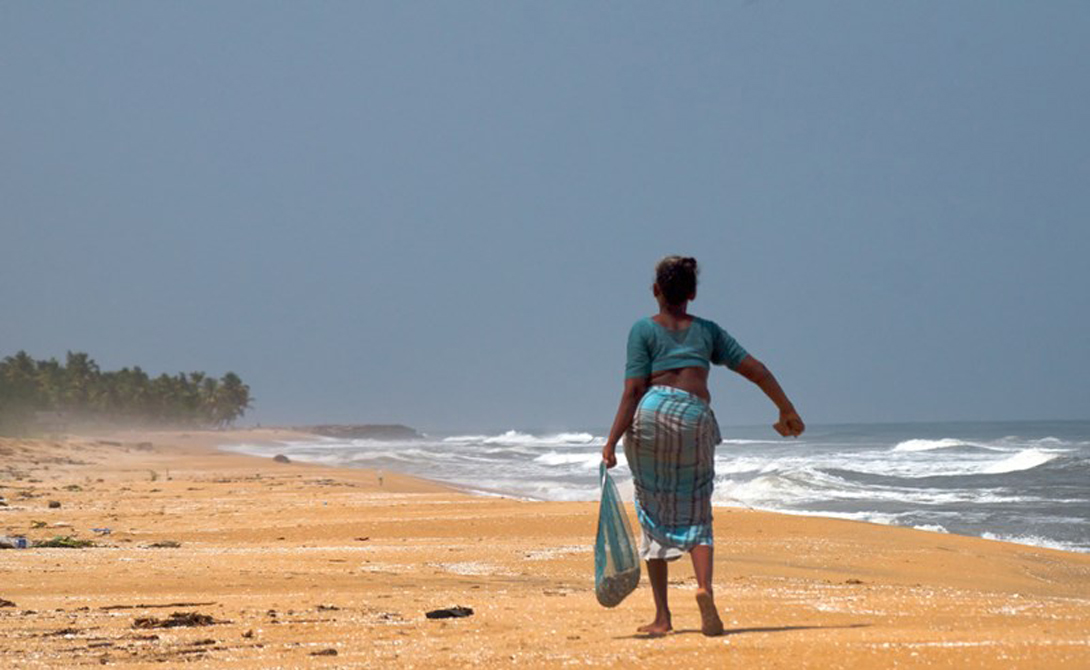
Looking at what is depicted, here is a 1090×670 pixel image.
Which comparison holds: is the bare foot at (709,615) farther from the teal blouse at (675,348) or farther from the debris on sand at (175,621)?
the debris on sand at (175,621)

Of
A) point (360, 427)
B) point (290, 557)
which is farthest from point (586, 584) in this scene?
point (360, 427)

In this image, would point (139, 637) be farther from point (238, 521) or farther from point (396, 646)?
point (238, 521)

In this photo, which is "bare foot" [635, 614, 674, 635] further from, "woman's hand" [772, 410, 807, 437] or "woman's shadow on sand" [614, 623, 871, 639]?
"woman's hand" [772, 410, 807, 437]

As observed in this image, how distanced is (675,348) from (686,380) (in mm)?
162

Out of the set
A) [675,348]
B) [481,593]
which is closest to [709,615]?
[675,348]

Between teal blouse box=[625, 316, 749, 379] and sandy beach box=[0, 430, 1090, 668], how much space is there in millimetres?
1249

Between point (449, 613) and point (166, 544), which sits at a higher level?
point (449, 613)

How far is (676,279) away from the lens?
542 cm

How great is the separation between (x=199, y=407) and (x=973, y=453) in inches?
3851

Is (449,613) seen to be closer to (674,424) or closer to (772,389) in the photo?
(674,424)

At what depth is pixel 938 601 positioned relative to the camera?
7.10 metres

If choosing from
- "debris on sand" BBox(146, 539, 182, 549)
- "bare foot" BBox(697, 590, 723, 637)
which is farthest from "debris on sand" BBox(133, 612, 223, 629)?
"debris on sand" BBox(146, 539, 182, 549)

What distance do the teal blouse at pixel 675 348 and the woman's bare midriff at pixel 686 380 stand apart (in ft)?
0.08

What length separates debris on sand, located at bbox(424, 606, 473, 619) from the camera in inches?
242
